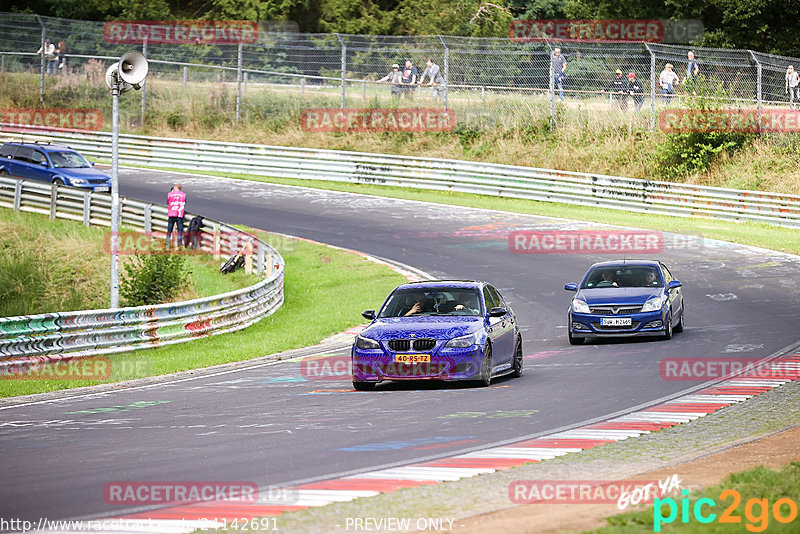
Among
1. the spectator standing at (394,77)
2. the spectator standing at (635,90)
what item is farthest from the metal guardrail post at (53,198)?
the spectator standing at (635,90)

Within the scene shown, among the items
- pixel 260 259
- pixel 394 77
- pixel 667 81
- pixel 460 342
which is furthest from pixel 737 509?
pixel 394 77

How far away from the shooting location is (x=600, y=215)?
1417 inches

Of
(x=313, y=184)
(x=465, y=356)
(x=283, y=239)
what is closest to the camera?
(x=465, y=356)

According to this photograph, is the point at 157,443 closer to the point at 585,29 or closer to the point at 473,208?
the point at 473,208

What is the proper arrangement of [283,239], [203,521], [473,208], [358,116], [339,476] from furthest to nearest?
[358,116] < [473,208] < [283,239] < [339,476] < [203,521]

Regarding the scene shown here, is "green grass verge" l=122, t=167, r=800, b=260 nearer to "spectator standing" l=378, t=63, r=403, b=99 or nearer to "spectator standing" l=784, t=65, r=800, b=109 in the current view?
"spectator standing" l=378, t=63, r=403, b=99

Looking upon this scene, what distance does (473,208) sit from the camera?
3712cm

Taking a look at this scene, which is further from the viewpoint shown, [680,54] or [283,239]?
[680,54]

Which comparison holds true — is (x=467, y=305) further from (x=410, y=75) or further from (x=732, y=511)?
(x=410, y=75)

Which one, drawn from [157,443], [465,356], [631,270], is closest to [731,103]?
[631,270]

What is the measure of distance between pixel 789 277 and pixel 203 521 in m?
20.8

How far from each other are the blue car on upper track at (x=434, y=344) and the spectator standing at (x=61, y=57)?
3732 cm

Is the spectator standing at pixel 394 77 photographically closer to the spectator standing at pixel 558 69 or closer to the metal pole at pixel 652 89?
the spectator standing at pixel 558 69

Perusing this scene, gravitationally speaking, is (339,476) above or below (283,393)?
above
